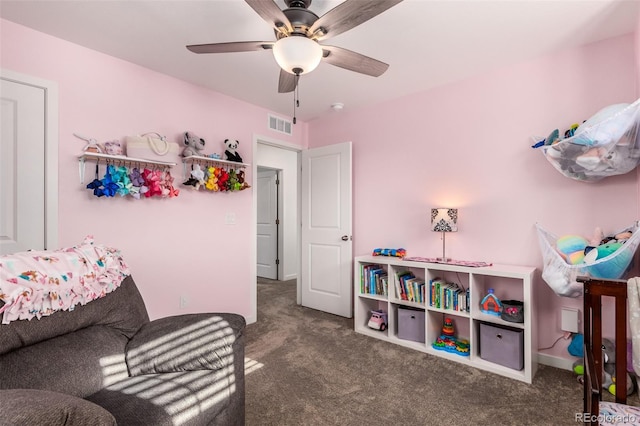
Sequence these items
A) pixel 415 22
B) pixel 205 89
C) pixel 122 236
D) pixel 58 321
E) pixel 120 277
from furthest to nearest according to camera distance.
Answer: pixel 205 89 < pixel 122 236 < pixel 415 22 < pixel 120 277 < pixel 58 321

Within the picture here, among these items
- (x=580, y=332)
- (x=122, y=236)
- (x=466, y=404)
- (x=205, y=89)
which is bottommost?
(x=466, y=404)

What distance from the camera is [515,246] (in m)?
2.62

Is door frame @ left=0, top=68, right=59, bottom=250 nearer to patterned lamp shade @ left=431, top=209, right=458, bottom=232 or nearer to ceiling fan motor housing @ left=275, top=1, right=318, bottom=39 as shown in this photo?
ceiling fan motor housing @ left=275, top=1, right=318, bottom=39

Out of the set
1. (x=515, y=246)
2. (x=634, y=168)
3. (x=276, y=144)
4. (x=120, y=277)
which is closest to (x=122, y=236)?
(x=120, y=277)

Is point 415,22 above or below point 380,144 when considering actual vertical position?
above

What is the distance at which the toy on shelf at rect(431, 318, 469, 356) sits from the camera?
2625mm

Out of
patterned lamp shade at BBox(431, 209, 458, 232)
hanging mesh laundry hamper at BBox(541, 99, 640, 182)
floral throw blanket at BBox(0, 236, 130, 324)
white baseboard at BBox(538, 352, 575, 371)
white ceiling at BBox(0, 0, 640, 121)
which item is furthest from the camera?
patterned lamp shade at BBox(431, 209, 458, 232)

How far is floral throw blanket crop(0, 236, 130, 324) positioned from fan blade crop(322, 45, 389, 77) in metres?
1.65

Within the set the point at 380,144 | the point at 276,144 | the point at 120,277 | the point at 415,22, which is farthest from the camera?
the point at 276,144

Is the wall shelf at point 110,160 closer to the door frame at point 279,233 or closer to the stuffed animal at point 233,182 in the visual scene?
the stuffed animal at point 233,182

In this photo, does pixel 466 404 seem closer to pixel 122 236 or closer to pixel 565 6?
pixel 565 6

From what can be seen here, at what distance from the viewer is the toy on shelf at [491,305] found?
2469 millimetres

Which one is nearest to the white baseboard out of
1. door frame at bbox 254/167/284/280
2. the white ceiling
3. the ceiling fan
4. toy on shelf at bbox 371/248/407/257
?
toy on shelf at bbox 371/248/407/257

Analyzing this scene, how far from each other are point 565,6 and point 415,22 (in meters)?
0.86
